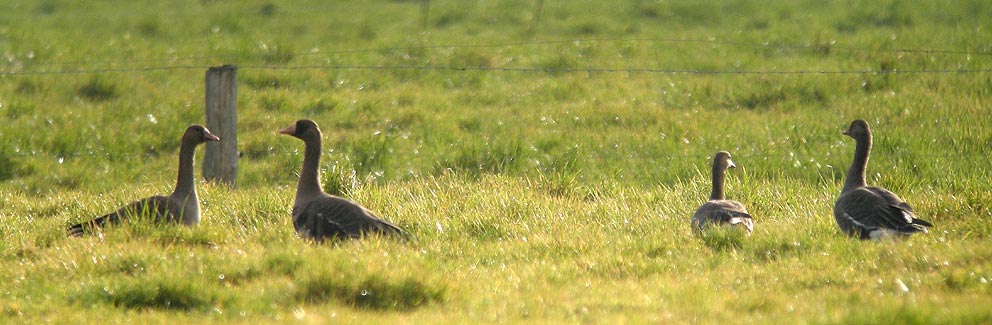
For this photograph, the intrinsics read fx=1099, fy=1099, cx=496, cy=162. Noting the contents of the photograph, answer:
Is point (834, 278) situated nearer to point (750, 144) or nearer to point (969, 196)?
point (969, 196)

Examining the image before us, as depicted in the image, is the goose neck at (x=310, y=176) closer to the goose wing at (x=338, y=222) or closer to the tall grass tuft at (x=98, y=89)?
the goose wing at (x=338, y=222)

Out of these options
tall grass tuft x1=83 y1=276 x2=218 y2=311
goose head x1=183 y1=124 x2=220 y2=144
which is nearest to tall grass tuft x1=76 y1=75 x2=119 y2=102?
goose head x1=183 y1=124 x2=220 y2=144

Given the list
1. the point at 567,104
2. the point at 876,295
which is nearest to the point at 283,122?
the point at 567,104

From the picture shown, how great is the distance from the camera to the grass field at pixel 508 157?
645 cm

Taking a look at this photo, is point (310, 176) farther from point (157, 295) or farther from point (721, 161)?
point (721, 161)

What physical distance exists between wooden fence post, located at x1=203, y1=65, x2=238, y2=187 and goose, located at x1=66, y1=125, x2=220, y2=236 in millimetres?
1492

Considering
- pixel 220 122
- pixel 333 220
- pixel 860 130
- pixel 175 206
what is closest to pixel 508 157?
pixel 220 122

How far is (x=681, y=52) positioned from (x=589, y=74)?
5.95 feet

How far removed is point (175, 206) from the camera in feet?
28.2

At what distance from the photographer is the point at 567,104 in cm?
1557

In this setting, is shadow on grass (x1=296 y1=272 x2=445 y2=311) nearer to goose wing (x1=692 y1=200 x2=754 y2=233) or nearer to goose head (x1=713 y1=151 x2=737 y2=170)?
goose wing (x1=692 y1=200 x2=754 y2=233)

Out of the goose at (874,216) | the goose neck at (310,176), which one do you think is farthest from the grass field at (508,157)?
the goose neck at (310,176)

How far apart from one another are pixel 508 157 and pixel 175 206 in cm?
444

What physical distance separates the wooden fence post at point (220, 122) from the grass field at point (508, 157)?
56 centimetres
